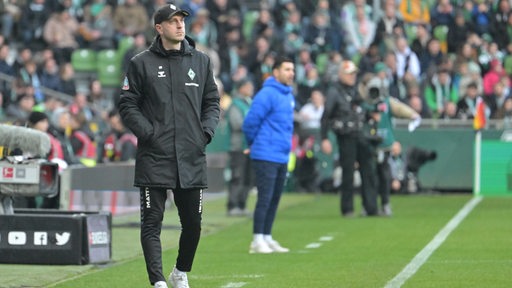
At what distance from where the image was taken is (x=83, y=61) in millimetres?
32781

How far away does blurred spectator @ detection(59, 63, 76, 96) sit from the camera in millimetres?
30594

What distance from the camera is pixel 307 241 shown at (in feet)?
57.7

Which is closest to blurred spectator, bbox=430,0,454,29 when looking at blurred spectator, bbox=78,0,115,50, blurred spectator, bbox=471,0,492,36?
blurred spectator, bbox=471,0,492,36

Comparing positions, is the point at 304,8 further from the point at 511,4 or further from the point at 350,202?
the point at 350,202

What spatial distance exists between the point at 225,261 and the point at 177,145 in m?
3.96

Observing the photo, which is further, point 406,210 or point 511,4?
point 511,4

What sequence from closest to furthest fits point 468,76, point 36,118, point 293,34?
point 36,118
point 468,76
point 293,34

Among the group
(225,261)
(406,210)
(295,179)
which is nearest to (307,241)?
(225,261)

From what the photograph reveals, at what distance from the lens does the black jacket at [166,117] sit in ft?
36.4

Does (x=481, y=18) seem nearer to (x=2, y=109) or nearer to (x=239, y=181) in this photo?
(x=2, y=109)

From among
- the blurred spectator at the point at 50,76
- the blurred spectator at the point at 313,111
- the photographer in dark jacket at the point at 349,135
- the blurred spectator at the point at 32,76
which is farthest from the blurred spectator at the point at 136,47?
the photographer in dark jacket at the point at 349,135

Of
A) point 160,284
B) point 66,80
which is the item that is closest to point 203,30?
point 66,80

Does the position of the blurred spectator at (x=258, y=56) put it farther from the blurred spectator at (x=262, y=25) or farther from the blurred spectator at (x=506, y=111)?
the blurred spectator at (x=506, y=111)

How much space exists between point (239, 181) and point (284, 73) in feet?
21.7
